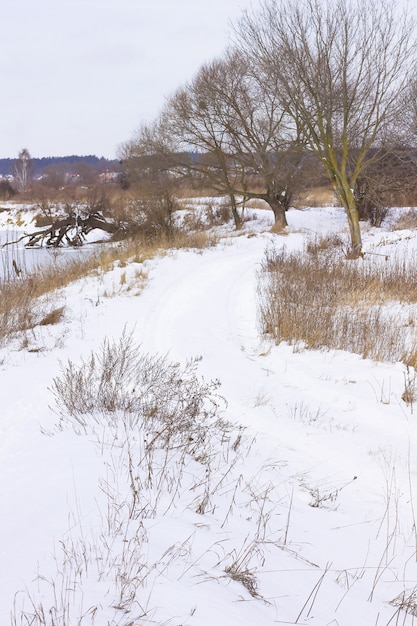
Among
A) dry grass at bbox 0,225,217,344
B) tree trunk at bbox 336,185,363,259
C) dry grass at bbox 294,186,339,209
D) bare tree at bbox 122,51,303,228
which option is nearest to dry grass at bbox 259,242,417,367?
tree trunk at bbox 336,185,363,259

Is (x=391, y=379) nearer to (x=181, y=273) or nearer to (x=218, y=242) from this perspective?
(x=181, y=273)

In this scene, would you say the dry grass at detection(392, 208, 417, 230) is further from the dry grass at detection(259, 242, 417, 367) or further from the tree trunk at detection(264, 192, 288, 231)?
the dry grass at detection(259, 242, 417, 367)

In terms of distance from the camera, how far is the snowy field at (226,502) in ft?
5.56

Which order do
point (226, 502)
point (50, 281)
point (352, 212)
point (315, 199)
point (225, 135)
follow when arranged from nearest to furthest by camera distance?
point (226, 502) < point (50, 281) < point (352, 212) < point (225, 135) < point (315, 199)

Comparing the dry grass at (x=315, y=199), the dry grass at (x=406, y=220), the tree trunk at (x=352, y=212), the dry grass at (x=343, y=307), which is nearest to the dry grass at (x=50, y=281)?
the dry grass at (x=343, y=307)

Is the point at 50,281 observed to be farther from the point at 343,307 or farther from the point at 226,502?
the point at 226,502

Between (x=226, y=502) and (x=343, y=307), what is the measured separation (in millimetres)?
5189

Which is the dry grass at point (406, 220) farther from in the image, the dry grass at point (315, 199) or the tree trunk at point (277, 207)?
the dry grass at point (315, 199)

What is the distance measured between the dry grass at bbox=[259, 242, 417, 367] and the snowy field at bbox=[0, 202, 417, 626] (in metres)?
0.37

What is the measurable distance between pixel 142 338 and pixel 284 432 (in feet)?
10.1

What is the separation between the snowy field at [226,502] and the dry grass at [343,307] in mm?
369

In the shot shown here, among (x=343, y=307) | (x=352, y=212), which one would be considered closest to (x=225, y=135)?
(x=352, y=212)

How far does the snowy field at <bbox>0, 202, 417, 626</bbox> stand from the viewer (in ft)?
5.56

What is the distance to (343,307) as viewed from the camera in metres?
7.18
